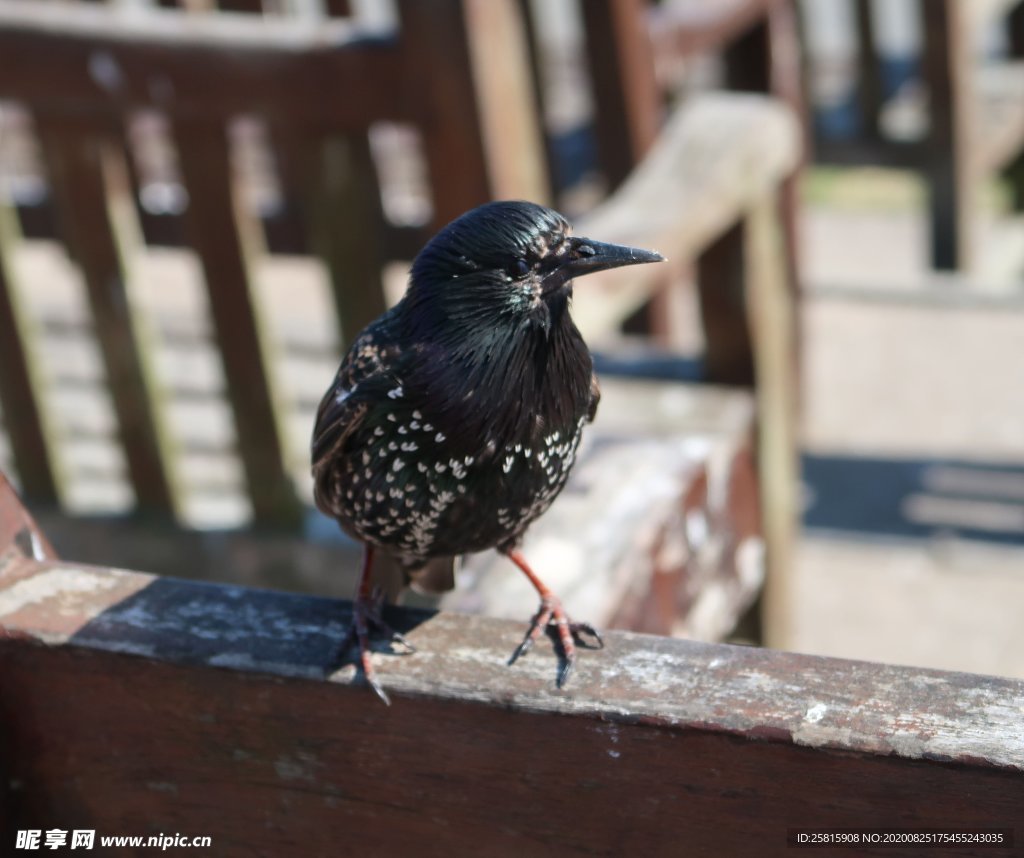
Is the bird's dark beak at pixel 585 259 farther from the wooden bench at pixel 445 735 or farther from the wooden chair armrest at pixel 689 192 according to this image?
the wooden chair armrest at pixel 689 192

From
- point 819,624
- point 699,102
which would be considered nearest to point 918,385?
point 819,624

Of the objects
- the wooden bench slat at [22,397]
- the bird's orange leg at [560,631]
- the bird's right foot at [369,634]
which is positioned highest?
the bird's right foot at [369,634]

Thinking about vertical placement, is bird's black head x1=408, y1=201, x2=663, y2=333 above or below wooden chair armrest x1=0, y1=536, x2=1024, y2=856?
above

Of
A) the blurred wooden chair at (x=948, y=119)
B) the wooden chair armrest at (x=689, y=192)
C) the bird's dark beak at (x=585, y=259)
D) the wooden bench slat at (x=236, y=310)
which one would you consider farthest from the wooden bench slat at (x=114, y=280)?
the blurred wooden chair at (x=948, y=119)

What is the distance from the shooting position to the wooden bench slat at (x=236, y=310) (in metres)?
3.83

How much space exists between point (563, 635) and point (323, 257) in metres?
2.31

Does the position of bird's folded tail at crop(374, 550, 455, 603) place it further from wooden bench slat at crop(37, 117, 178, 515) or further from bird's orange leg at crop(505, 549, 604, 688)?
wooden bench slat at crop(37, 117, 178, 515)

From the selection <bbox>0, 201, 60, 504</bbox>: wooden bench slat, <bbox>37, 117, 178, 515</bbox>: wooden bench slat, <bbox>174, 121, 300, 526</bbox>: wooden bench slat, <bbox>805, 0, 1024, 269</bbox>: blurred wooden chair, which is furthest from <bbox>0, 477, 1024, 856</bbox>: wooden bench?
<bbox>805, 0, 1024, 269</bbox>: blurred wooden chair

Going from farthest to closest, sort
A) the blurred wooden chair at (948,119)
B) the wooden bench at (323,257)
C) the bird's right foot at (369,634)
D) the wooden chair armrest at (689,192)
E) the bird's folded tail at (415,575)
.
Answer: the blurred wooden chair at (948,119) < the wooden bench at (323,257) < the wooden chair armrest at (689,192) < the bird's folded tail at (415,575) < the bird's right foot at (369,634)

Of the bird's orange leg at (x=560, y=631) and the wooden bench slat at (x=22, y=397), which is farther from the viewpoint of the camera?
the wooden bench slat at (x=22, y=397)

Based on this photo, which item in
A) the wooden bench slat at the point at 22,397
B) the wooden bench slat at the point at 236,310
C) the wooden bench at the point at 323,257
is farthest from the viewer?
the wooden bench slat at the point at 22,397

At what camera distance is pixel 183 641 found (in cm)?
185

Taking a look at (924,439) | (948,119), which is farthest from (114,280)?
(948,119)

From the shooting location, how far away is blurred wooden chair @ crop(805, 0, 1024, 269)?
600 centimetres
